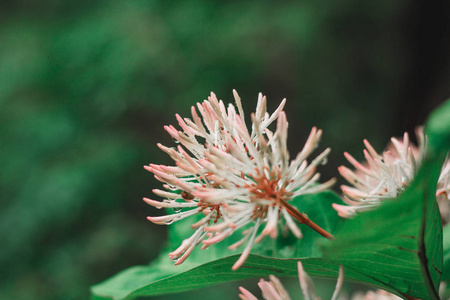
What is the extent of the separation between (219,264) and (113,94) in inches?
115

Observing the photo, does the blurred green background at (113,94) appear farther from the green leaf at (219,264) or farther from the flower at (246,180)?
the flower at (246,180)

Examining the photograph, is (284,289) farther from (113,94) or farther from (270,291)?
(113,94)

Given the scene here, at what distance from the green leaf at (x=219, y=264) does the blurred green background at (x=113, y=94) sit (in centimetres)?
231

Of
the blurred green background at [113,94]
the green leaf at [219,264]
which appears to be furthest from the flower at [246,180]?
the blurred green background at [113,94]

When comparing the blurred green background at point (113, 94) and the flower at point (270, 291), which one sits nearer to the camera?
the flower at point (270, 291)

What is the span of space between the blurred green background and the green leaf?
7.57ft

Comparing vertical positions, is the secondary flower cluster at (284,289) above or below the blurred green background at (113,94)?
below

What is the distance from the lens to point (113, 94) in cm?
334

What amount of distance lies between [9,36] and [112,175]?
1371mm

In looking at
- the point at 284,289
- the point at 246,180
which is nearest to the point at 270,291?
the point at 284,289

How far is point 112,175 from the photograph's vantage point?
3402 mm

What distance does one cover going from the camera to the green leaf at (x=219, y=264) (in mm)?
576

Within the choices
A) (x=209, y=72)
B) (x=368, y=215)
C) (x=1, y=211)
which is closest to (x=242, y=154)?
(x=368, y=215)

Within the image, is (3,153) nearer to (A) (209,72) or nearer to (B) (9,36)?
(B) (9,36)
